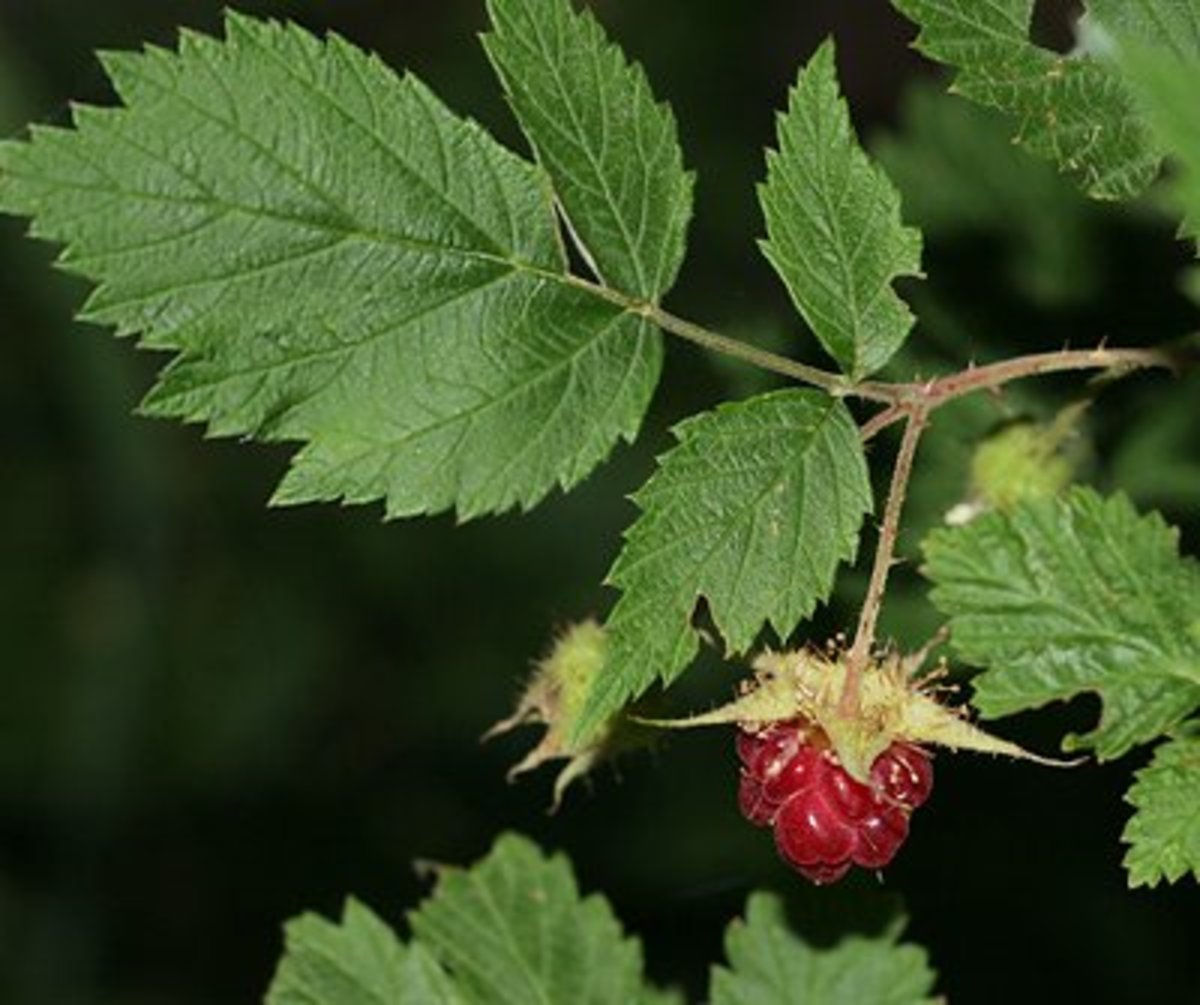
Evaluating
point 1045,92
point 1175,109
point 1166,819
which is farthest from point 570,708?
point 1175,109

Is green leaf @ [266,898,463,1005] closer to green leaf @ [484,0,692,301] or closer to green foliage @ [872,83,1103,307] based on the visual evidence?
green leaf @ [484,0,692,301]

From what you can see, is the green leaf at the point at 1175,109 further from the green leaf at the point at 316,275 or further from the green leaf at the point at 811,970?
the green leaf at the point at 811,970

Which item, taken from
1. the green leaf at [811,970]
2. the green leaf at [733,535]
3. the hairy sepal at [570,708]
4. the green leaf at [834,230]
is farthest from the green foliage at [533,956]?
the green leaf at [834,230]

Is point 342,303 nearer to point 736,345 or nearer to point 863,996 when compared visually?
point 736,345

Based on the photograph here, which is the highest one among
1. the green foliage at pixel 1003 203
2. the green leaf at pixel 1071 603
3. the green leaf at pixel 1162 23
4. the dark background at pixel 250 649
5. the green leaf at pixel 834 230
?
the green leaf at pixel 1162 23

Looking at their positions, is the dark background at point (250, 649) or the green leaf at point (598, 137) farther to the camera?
the dark background at point (250, 649)

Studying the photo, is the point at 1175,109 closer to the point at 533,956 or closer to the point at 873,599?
the point at 873,599
